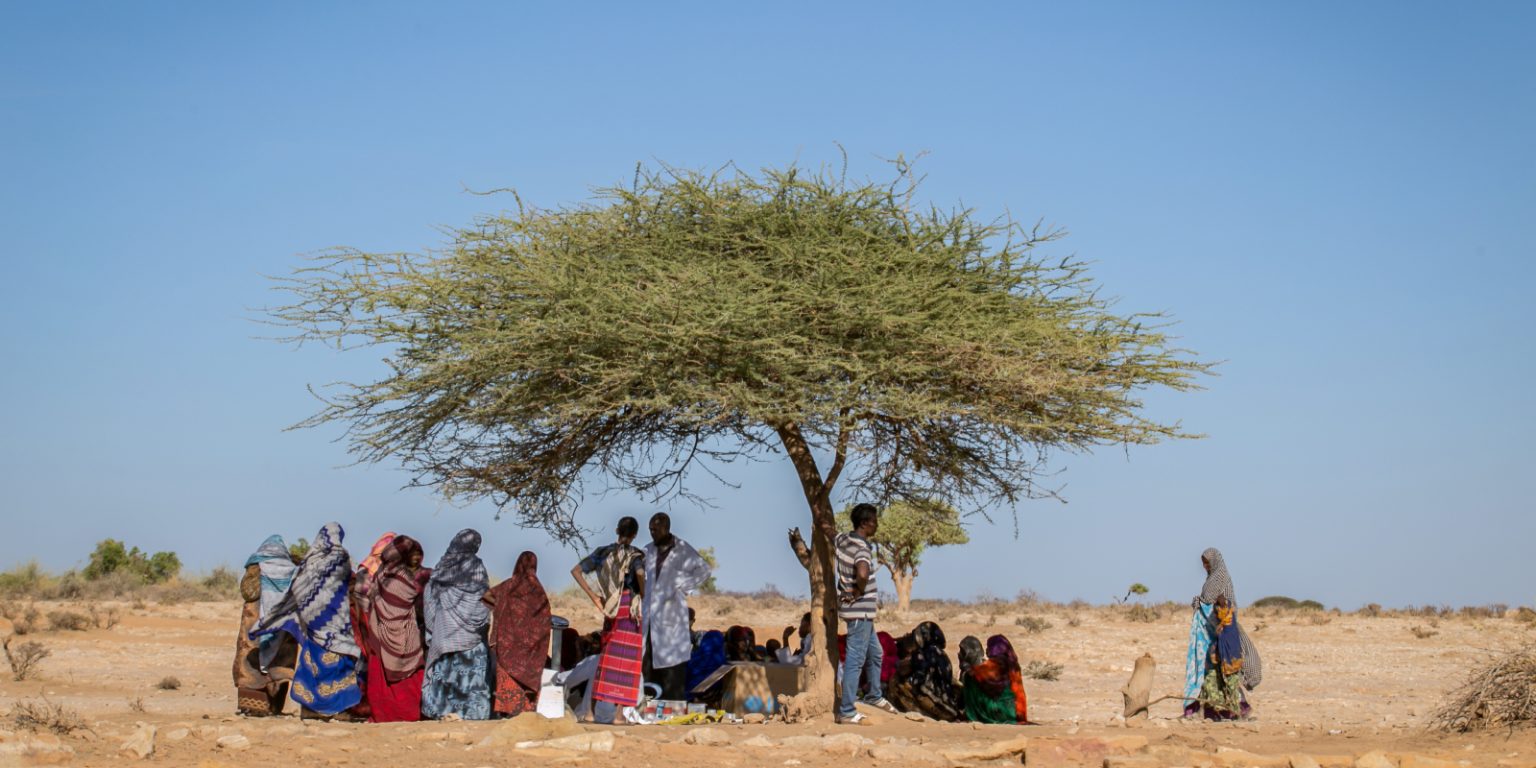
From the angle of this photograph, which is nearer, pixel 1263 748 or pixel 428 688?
pixel 1263 748

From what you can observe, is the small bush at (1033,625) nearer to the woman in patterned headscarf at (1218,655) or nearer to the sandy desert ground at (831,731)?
the sandy desert ground at (831,731)

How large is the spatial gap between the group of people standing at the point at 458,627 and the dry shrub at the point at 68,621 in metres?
14.9

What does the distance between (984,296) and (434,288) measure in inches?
189

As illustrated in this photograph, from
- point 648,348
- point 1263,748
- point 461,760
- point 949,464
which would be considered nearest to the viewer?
point 461,760

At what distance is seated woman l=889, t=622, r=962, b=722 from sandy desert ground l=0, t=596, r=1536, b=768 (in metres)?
0.97

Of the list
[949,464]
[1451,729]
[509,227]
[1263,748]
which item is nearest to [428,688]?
[509,227]

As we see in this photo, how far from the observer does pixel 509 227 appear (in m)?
13.0

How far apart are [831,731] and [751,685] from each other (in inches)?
69.2

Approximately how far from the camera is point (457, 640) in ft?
40.4

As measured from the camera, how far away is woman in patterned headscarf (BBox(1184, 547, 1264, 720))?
44.3 feet

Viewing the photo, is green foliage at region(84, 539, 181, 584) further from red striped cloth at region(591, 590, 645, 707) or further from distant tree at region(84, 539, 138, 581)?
red striped cloth at region(591, 590, 645, 707)

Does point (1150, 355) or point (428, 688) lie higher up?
point (1150, 355)

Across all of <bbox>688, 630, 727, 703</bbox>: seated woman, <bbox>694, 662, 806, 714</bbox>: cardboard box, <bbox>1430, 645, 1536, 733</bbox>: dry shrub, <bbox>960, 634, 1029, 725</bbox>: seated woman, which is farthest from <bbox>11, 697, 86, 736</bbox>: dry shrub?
<bbox>1430, 645, 1536, 733</bbox>: dry shrub

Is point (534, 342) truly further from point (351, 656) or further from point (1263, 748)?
point (1263, 748)
